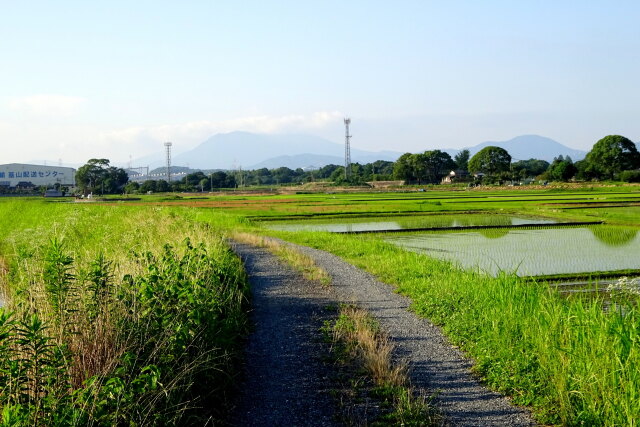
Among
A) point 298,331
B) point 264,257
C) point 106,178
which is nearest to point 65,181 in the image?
point 106,178

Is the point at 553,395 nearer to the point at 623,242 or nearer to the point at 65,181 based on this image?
the point at 623,242

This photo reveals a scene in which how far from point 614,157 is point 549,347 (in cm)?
9690

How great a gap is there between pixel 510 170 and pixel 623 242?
91859 millimetres

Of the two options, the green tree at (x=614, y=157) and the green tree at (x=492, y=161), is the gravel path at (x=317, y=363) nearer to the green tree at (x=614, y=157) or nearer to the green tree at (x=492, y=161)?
the green tree at (x=614, y=157)

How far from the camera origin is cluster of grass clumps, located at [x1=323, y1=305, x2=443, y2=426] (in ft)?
19.4

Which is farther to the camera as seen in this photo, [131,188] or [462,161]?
[462,161]

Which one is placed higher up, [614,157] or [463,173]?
[614,157]

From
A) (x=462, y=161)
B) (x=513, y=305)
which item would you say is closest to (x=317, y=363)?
(x=513, y=305)

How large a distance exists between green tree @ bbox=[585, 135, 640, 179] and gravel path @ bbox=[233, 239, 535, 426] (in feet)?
302

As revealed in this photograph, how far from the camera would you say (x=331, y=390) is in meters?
6.67

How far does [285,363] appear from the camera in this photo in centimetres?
782

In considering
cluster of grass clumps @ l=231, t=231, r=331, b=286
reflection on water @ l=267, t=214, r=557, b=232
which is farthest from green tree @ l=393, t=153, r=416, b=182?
cluster of grass clumps @ l=231, t=231, r=331, b=286

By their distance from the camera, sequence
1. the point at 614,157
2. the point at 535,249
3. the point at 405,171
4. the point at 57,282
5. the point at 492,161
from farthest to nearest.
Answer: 1. the point at 405,171
2. the point at 492,161
3. the point at 614,157
4. the point at 535,249
5. the point at 57,282

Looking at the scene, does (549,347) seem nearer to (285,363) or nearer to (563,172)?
(285,363)
